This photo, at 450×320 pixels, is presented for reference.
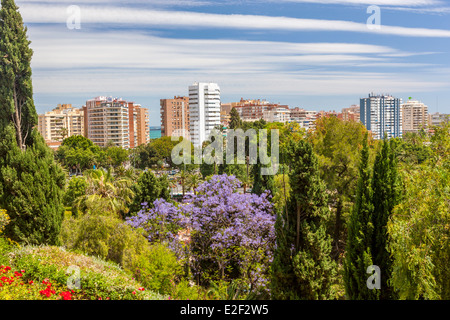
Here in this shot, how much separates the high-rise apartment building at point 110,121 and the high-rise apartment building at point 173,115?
22.0 ft

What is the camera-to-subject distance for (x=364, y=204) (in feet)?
26.0

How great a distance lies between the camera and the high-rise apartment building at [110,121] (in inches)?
2822

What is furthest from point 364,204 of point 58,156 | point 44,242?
point 58,156

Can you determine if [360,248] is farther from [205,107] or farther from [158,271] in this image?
[205,107]

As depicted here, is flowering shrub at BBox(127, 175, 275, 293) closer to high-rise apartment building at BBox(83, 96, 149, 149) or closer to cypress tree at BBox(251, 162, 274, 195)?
cypress tree at BBox(251, 162, 274, 195)

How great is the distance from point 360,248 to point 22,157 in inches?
328

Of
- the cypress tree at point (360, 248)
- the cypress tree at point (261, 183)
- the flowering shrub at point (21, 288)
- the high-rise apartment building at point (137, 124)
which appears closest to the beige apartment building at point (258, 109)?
the high-rise apartment building at point (137, 124)

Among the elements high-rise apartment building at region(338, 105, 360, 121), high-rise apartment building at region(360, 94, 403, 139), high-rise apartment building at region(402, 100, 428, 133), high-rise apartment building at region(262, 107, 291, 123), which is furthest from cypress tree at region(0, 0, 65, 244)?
high-rise apartment building at region(262, 107, 291, 123)

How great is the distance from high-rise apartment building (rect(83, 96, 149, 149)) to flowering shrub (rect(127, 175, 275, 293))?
6113 centimetres

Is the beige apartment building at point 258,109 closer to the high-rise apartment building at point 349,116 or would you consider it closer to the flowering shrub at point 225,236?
the high-rise apartment building at point 349,116

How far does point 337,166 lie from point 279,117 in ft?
257
